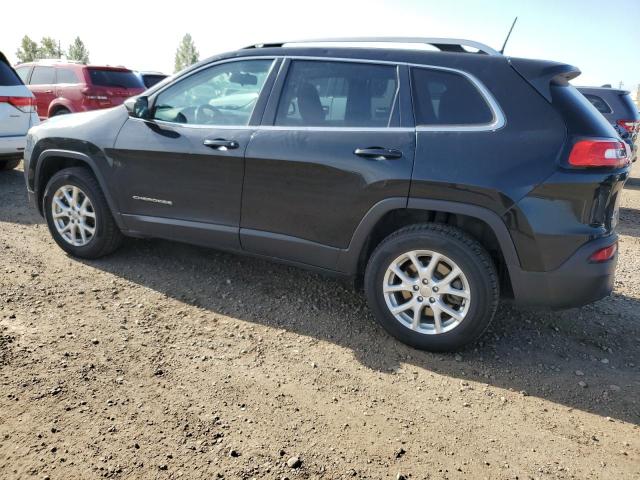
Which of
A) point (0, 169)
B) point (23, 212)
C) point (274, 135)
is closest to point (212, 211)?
point (274, 135)

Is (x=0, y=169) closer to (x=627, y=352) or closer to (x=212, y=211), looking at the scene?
(x=212, y=211)

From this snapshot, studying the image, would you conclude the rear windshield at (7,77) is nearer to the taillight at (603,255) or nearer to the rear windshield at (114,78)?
the rear windshield at (114,78)

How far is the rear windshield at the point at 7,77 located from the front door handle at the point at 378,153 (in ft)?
20.4

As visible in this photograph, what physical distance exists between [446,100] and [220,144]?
156 cm

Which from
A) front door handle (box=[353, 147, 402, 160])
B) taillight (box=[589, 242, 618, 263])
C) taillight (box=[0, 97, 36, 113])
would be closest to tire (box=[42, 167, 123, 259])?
front door handle (box=[353, 147, 402, 160])

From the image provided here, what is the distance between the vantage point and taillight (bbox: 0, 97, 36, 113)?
6.99 m

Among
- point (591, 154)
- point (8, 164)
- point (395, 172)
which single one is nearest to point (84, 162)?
point (395, 172)

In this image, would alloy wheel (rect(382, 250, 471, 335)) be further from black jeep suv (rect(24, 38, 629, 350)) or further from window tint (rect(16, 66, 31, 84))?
window tint (rect(16, 66, 31, 84))

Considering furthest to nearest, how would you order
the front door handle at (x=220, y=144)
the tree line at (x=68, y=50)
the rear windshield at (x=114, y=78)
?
1. the tree line at (x=68, y=50)
2. the rear windshield at (x=114, y=78)
3. the front door handle at (x=220, y=144)

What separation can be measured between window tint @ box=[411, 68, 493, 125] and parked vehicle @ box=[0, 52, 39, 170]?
20.2 feet

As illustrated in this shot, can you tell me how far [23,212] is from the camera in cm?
599

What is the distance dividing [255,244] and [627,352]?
259 centimetres

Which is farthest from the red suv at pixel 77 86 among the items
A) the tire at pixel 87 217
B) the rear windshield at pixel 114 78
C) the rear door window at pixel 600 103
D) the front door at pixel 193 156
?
the rear door window at pixel 600 103

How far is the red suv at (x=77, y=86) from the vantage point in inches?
389
